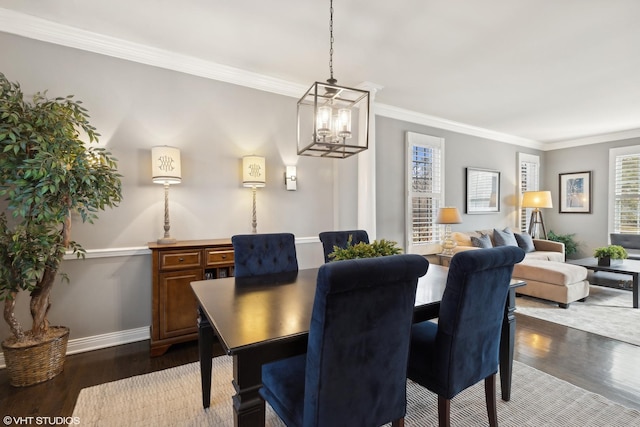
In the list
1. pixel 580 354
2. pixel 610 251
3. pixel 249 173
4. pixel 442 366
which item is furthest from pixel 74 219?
pixel 610 251

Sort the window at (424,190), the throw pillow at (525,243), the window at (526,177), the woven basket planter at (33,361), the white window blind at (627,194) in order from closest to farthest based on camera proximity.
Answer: the woven basket planter at (33,361), the window at (424,190), the throw pillow at (525,243), the white window blind at (627,194), the window at (526,177)

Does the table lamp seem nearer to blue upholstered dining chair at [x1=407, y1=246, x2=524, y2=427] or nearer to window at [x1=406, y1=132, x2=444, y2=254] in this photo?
window at [x1=406, y1=132, x2=444, y2=254]

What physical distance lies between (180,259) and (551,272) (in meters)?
4.39

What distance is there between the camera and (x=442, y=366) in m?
1.50

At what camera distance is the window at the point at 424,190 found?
16.2ft

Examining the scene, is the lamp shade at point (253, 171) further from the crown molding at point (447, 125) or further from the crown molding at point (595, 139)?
the crown molding at point (595, 139)

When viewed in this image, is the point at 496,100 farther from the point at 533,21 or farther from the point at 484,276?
the point at 484,276

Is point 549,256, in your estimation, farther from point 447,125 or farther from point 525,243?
point 447,125

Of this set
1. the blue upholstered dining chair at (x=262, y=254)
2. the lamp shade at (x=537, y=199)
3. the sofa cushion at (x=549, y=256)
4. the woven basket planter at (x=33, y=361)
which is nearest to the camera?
the woven basket planter at (x=33, y=361)

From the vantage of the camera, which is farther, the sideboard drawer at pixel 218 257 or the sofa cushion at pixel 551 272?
the sofa cushion at pixel 551 272

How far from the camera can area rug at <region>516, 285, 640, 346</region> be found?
318cm

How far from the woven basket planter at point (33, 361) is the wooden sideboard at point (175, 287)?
655mm

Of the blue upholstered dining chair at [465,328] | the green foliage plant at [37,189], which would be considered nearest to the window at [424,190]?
the blue upholstered dining chair at [465,328]

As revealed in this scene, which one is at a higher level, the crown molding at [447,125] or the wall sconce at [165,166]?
the crown molding at [447,125]
